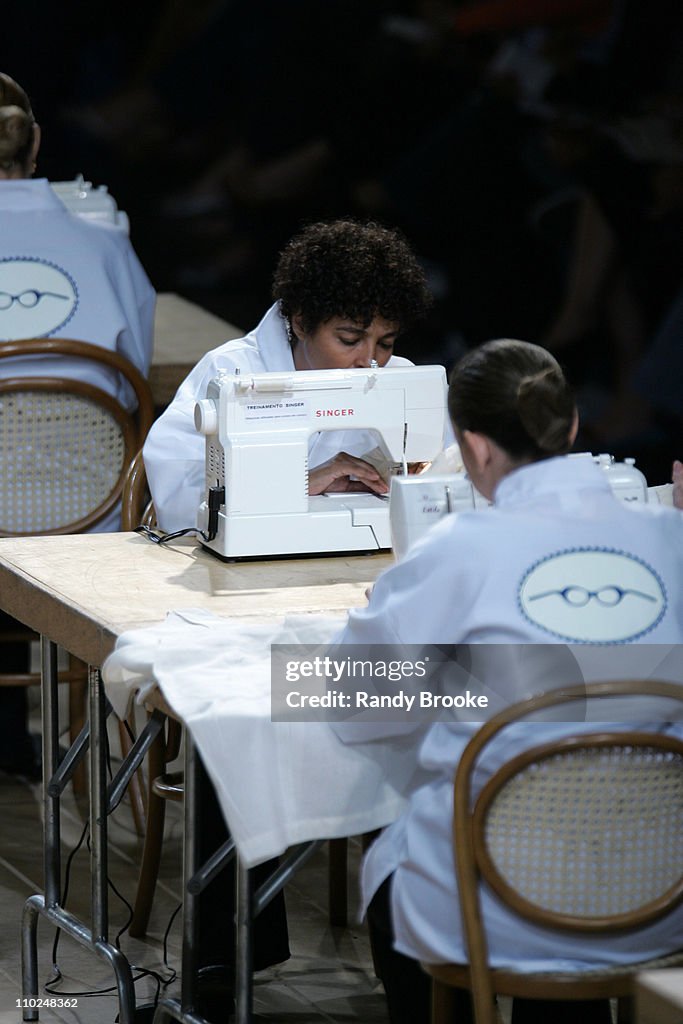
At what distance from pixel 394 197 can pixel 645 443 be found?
152cm

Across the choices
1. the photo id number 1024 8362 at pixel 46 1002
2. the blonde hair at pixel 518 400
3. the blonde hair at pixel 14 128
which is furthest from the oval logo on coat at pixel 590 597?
the blonde hair at pixel 14 128

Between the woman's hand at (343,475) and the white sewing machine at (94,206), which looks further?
the white sewing machine at (94,206)

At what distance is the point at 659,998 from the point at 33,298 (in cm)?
276

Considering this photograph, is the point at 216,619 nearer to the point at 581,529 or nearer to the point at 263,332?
the point at 581,529

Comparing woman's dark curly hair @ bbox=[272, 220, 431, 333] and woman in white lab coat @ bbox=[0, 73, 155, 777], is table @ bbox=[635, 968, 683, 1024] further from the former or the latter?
woman in white lab coat @ bbox=[0, 73, 155, 777]

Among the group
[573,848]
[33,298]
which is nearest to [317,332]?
[33,298]

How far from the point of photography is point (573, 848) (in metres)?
2.02

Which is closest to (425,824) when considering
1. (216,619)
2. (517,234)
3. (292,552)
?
(216,619)

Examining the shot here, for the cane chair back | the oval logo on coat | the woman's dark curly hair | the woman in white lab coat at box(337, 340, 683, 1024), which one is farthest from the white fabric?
the cane chair back

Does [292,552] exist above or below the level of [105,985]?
above

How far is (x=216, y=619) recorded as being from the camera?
238 cm

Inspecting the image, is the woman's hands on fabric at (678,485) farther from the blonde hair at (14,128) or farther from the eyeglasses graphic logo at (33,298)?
the blonde hair at (14,128)

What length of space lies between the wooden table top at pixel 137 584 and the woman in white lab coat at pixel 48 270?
102cm

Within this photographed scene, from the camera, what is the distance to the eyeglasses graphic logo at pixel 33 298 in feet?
12.6
